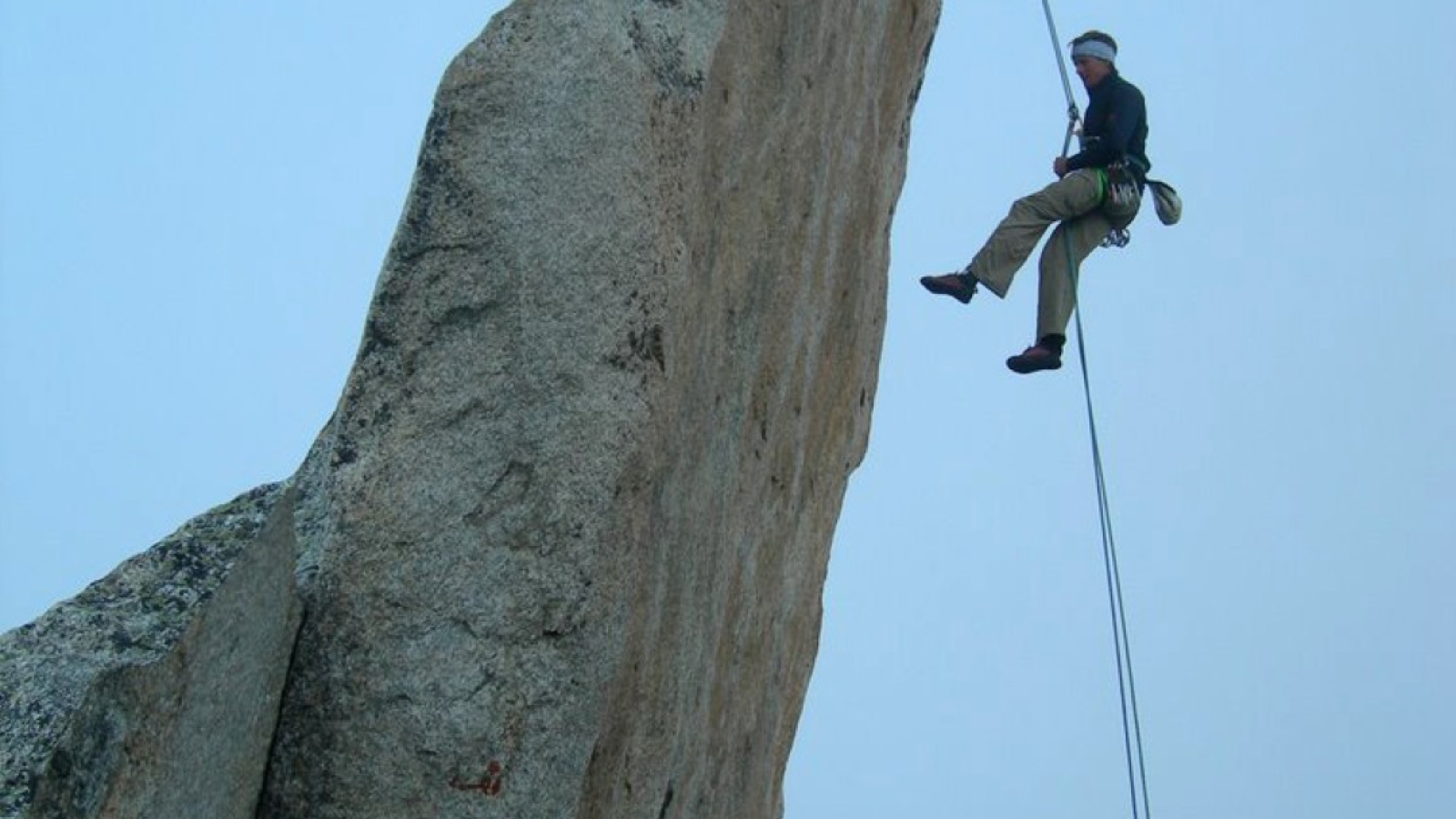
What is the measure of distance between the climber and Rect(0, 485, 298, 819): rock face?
6.29 meters

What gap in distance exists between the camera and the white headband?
1230 cm

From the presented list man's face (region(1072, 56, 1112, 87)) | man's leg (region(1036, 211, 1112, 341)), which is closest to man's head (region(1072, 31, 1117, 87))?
man's face (region(1072, 56, 1112, 87))

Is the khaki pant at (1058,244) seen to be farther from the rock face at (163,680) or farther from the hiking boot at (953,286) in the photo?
the rock face at (163,680)

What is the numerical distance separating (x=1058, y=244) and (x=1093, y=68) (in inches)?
35.6

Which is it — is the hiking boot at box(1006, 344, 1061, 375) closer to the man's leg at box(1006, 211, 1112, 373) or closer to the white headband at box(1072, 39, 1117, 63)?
the man's leg at box(1006, 211, 1112, 373)

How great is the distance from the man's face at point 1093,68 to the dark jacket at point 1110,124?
0.10ft

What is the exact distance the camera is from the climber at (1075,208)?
39.8 ft

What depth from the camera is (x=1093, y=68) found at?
12.3 metres

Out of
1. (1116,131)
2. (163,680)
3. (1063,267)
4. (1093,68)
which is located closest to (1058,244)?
(1063,267)

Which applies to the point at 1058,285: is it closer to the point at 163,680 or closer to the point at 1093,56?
the point at 1093,56

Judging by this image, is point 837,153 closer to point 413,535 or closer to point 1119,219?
point 413,535

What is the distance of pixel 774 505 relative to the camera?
831cm

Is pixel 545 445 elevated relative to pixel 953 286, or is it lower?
lower

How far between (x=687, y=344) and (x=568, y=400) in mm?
641
